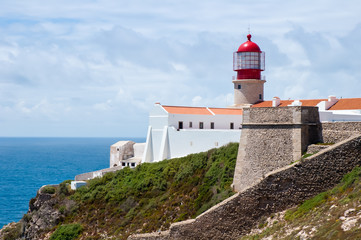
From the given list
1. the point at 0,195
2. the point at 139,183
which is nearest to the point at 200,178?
the point at 139,183

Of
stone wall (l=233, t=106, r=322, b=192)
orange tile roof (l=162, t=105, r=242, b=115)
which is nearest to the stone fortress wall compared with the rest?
stone wall (l=233, t=106, r=322, b=192)

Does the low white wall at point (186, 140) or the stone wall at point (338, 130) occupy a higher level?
the stone wall at point (338, 130)

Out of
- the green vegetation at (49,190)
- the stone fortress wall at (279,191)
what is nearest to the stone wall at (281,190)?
the stone fortress wall at (279,191)

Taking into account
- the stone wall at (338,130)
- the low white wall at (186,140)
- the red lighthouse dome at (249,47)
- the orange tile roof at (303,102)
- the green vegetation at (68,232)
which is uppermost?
the red lighthouse dome at (249,47)

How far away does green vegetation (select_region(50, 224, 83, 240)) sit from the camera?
29.4 metres

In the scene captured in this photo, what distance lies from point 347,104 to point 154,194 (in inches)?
577

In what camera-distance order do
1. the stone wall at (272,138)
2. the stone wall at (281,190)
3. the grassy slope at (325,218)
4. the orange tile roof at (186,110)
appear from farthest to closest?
1. the orange tile roof at (186,110)
2. the stone wall at (272,138)
3. the stone wall at (281,190)
4. the grassy slope at (325,218)

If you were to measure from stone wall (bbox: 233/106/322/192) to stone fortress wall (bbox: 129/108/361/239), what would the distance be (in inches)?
89.9

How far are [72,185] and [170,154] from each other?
785cm

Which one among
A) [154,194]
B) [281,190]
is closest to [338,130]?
[281,190]

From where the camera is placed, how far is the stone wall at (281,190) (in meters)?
17.4

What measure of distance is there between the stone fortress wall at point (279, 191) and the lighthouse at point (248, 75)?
22.1m

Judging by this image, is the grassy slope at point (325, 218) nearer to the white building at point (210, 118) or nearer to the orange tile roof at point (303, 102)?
the white building at point (210, 118)

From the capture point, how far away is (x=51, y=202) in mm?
34562
